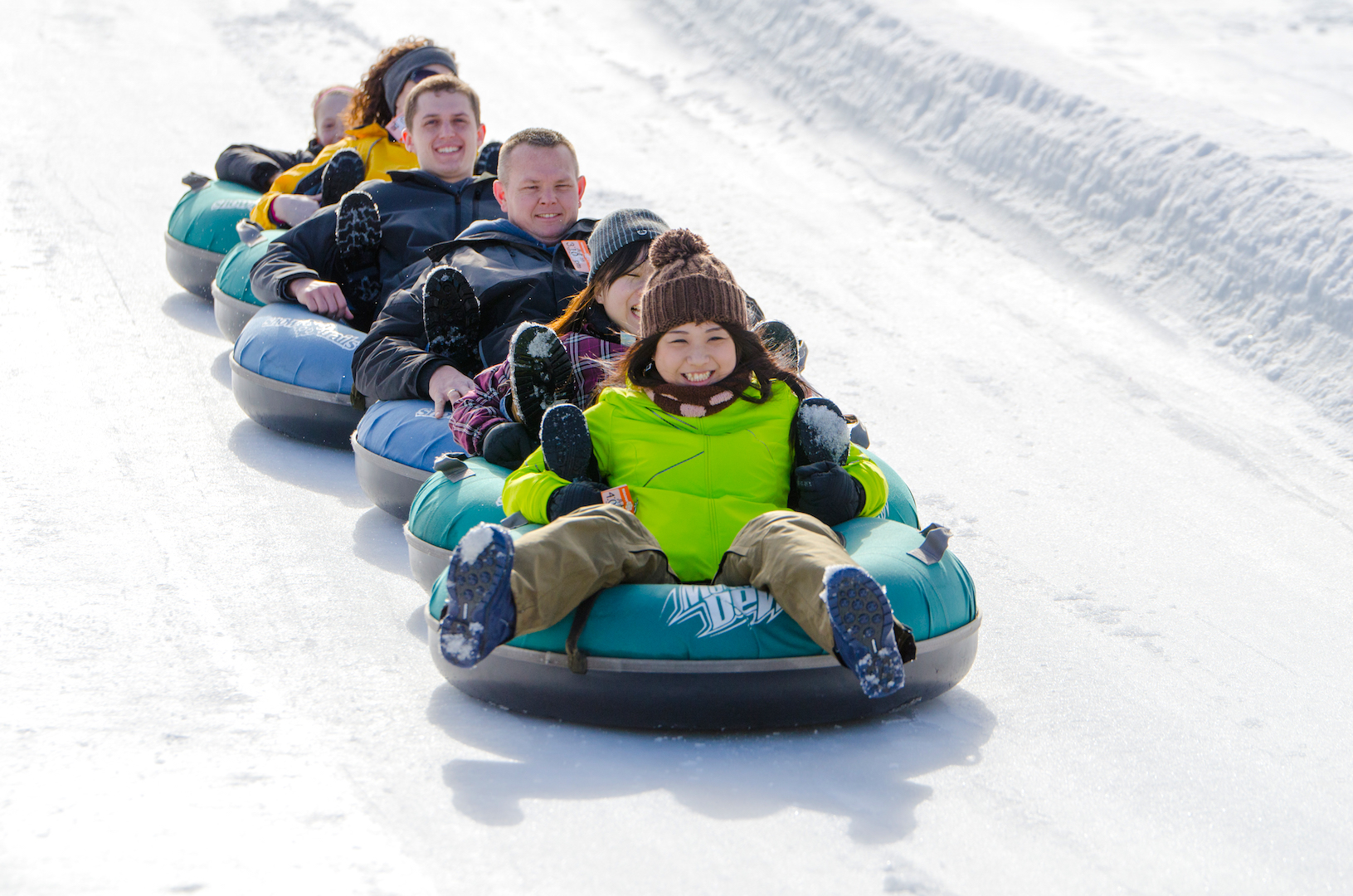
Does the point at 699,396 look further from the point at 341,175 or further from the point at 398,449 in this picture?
the point at 341,175

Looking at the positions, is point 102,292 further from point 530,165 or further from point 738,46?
point 738,46

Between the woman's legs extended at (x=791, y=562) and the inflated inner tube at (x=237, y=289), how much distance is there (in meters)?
3.04

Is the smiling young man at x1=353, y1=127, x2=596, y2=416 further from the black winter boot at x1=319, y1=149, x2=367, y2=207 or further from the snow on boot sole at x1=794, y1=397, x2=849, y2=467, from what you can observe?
the black winter boot at x1=319, y1=149, x2=367, y2=207

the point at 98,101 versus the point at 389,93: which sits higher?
the point at 389,93

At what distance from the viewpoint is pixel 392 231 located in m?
4.76

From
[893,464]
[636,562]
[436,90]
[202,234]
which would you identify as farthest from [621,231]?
[202,234]

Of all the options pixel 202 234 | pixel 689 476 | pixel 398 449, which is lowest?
pixel 202 234

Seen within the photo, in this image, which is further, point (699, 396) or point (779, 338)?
point (779, 338)

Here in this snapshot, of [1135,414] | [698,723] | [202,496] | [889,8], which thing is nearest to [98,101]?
[889,8]

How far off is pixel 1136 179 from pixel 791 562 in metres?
4.88

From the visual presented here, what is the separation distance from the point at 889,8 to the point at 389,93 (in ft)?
16.2

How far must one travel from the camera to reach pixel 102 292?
600cm

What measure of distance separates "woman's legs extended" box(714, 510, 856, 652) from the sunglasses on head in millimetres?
3324

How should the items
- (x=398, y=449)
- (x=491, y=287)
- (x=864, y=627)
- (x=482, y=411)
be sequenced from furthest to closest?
1. (x=491, y=287)
2. (x=398, y=449)
3. (x=482, y=411)
4. (x=864, y=627)
